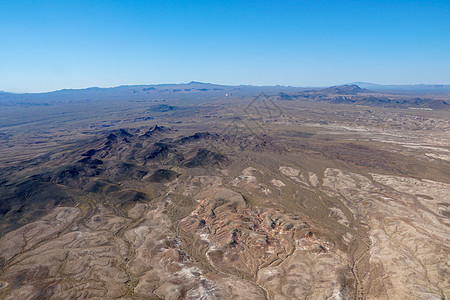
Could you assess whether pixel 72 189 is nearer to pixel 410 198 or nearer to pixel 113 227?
pixel 113 227

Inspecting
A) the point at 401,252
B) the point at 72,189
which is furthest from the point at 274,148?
the point at 72,189

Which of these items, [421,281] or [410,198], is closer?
[421,281]

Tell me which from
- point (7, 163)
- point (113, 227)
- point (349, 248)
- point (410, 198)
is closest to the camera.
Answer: point (349, 248)

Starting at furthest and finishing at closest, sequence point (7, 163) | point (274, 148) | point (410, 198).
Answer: point (274, 148) → point (7, 163) → point (410, 198)

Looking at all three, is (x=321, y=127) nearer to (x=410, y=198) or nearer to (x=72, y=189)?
(x=410, y=198)

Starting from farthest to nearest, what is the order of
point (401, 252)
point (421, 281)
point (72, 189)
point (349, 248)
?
point (72, 189)
point (349, 248)
point (401, 252)
point (421, 281)

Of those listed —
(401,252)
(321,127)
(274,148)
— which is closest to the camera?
(401,252)

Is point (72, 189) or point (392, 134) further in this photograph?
point (392, 134)

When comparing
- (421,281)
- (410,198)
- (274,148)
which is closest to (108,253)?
(421,281)

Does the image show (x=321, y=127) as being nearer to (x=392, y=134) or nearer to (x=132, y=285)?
(x=392, y=134)
